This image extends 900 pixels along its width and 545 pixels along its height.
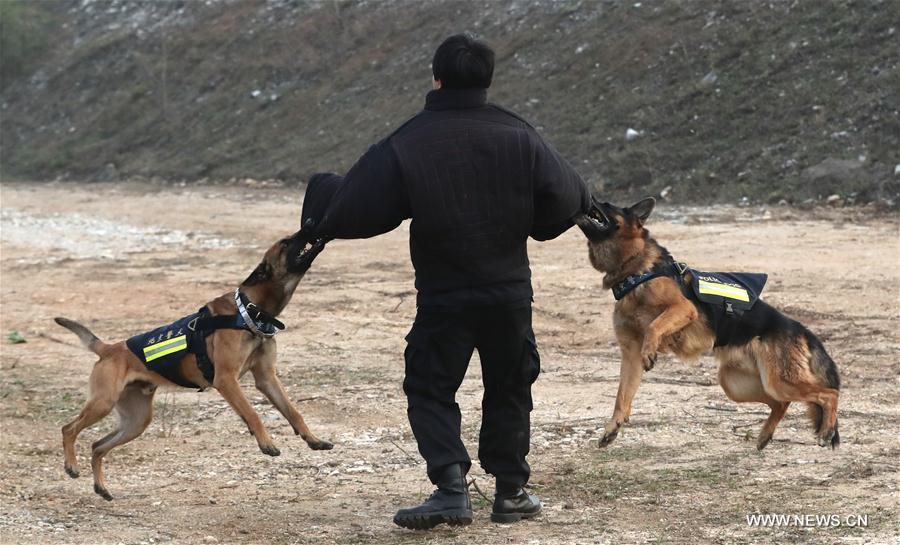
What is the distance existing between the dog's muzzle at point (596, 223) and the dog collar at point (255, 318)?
1.64 meters

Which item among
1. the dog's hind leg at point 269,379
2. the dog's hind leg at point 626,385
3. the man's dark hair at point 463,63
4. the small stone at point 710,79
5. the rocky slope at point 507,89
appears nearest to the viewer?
the man's dark hair at point 463,63

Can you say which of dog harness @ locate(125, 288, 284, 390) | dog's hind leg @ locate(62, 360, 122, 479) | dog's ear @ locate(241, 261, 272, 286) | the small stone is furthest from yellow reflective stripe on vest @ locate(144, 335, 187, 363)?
the small stone

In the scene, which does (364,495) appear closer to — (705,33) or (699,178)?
(699,178)

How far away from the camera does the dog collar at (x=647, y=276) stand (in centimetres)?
643

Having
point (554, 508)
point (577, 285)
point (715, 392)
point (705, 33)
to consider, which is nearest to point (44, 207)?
point (705, 33)

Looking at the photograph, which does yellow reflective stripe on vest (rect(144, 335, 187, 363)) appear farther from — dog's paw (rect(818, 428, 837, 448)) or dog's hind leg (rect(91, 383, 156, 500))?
dog's paw (rect(818, 428, 837, 448))

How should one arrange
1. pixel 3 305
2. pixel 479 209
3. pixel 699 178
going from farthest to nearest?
1. pixel 699 178
2. pixel 3 305
3. pixel 479 209

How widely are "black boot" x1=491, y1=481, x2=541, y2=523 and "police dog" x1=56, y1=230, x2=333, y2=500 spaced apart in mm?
1147

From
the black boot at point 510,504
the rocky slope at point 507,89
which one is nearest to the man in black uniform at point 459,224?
the black boot at point 510,504

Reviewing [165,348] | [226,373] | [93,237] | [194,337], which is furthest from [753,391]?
[93,237]

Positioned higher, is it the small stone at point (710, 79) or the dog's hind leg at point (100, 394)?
the small stone at point (710, 79)

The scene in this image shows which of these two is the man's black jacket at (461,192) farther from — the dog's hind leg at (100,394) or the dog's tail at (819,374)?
the dog's hind leg at (100,394)

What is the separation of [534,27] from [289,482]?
68.4 ft

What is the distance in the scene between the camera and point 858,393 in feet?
26.1
